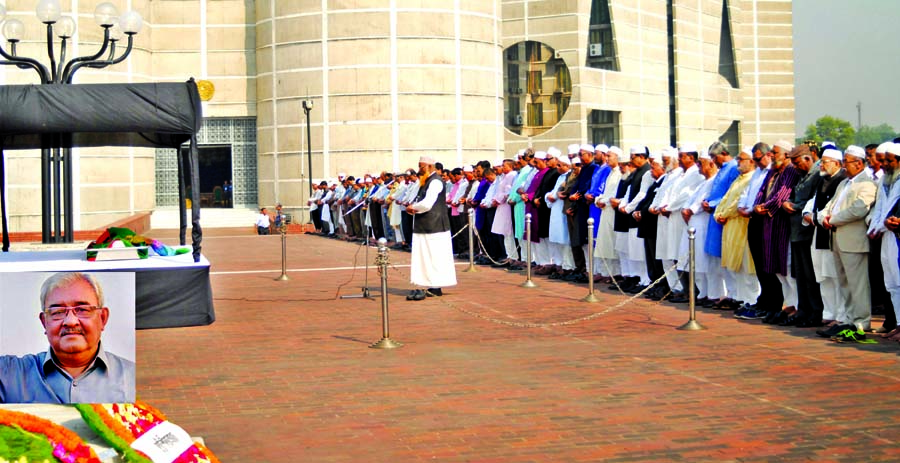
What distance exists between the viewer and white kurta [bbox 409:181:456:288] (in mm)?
16750

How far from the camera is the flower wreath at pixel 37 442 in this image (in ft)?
19.1

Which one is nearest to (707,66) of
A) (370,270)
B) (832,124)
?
(370,270)

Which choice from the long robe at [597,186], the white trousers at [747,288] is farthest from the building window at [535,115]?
the white trousers at [747,288]

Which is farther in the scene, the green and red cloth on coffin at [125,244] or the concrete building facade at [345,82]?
the concrete building facade at [345,82]

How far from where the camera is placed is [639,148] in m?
18.6

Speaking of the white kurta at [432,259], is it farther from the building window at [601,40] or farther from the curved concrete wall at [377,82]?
the building window at [601,40]

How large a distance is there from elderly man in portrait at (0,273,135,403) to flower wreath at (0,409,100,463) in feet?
0.60

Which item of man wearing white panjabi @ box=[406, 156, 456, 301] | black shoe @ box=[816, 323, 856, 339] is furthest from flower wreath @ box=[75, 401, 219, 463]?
man wearing white panjabi @ box=[406, 156, 456, 301]

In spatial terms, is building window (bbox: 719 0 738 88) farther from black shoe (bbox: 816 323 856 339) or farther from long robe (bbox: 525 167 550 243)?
black shoe (bbox: 816 323 856 339)

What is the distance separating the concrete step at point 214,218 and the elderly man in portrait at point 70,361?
4364cm

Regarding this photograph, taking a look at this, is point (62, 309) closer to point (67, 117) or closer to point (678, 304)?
point (67, 117)

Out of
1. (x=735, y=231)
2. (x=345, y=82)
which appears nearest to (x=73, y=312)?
(x=735, y=231)

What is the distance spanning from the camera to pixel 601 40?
59.3 m

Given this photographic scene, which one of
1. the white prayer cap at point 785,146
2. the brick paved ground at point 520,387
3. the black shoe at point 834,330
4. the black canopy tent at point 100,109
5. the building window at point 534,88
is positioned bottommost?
the brick paved ground at point 520,387
